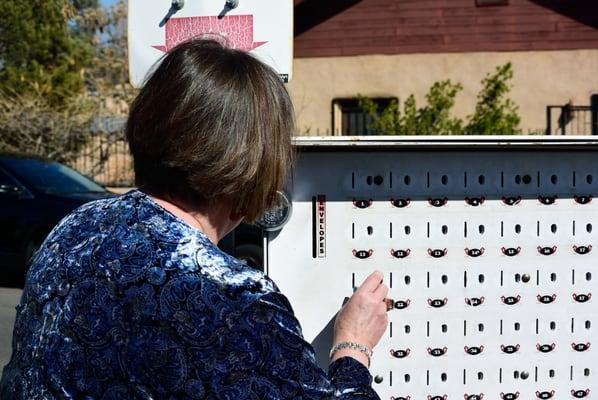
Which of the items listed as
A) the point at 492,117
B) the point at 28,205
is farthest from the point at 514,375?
the point at 492,117

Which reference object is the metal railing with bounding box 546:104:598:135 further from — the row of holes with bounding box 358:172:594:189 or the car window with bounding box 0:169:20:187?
the row of holes with bounding box 358:172:594:189

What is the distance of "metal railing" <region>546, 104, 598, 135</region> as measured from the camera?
14.8m

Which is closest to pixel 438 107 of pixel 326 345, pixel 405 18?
pixel 405 18

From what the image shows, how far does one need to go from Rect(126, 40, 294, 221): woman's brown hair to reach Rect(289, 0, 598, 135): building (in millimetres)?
13304

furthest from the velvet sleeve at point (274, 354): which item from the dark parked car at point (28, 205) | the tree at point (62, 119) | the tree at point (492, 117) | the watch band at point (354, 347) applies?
the tree at point (62, 119)

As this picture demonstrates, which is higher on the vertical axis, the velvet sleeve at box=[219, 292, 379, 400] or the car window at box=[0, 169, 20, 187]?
the car window at box=[0, 169, 20, 187]

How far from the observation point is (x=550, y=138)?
2518 millimetres

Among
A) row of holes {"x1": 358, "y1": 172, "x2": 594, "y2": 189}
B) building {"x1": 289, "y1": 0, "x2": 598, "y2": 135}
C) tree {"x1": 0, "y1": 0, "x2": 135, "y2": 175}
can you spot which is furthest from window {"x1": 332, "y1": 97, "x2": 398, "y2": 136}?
row of holes {"x1": 358, "y1": 172, "x2": 594, "y2": 189}

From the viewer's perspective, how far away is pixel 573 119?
14.8m

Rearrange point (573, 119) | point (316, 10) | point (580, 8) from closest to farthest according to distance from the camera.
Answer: point (573, 119), point (580, 8), point (316, 10)

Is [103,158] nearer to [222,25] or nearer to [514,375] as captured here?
[222,25]

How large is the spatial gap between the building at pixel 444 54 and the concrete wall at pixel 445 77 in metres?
0.02

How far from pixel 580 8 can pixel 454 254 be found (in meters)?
13.8

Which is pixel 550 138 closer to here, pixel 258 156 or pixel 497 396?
pixel 497 396
